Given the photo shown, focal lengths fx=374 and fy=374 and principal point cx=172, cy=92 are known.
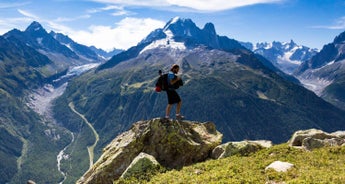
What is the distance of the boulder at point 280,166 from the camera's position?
27.0 meters

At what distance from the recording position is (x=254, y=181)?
25281mm

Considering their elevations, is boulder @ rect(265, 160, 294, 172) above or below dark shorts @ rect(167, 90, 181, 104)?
below

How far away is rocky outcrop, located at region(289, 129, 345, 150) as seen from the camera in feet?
116

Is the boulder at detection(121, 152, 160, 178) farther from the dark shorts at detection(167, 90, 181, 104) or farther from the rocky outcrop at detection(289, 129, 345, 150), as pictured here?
the rocky outcrop at detection(289, 129, 345, 150)

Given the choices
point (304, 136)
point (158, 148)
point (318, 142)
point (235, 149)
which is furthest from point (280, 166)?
point (158, 148)

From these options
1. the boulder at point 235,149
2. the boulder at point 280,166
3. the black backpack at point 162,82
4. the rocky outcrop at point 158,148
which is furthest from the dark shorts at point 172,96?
the boulder at point 280,166

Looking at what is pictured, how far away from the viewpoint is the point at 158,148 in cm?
3662

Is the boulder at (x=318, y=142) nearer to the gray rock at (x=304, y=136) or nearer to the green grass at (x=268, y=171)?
the gray rock at (x=304, y=136)

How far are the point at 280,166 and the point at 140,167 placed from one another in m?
11.4

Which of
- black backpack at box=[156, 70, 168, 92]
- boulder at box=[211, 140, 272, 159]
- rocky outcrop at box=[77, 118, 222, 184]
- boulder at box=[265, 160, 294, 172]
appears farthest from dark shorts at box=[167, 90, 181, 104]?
boulder at box=[265, 160, 294, 172]

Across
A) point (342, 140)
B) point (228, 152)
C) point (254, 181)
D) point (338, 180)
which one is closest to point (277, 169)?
point (254, 181)

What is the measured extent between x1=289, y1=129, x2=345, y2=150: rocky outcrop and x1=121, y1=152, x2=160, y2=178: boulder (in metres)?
14.7

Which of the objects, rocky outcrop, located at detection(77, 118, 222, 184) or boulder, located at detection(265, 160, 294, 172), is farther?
rocky outcrop, located at detection(77, 118, 222, 184)

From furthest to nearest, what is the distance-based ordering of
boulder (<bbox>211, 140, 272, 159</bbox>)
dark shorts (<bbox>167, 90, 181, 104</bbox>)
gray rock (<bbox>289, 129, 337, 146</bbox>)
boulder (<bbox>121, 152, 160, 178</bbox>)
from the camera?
1. dark shorts (<bbox>167, 90, 181, 104</bbox>)
2. gray rock (<bbox>289, 129, 337, 146</bbox>)
3. boulder (<bbox>211, 140, 272, 159</bbox>)
4. boulder (<bbox>121, 152, 160, 178</bbox>)
